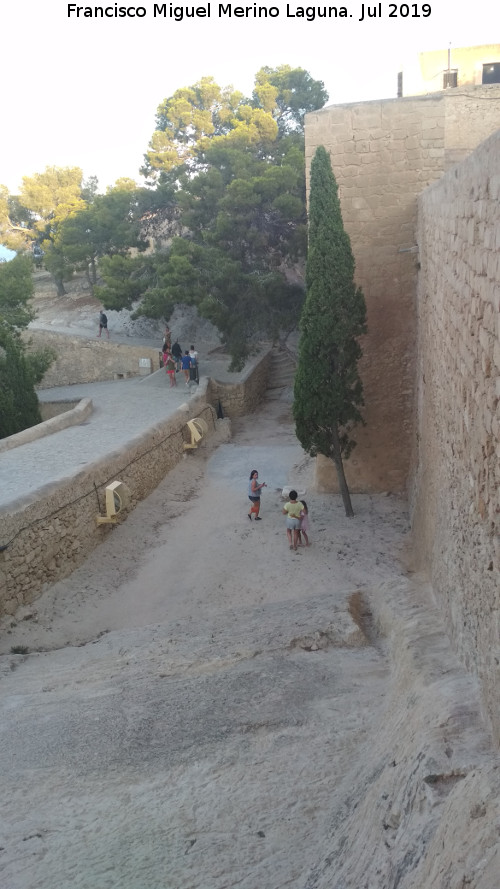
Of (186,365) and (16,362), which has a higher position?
(16,362)

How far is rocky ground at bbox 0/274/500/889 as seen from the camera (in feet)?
10.0

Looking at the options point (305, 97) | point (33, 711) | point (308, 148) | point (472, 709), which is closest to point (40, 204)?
point (305, 97)

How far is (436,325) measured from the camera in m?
7.04

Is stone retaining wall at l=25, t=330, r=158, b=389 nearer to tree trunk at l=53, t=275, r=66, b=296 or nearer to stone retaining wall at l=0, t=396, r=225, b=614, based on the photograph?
tree trunk at l=53, t=275, r=66, b=296

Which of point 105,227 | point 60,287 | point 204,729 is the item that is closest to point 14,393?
point 105,227

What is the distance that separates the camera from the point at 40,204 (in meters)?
29.2

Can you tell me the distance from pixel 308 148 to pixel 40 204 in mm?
21865

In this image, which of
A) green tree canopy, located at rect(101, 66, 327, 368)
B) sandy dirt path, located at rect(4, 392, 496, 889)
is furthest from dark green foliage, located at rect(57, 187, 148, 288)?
sandy dirt path, located at rect(4, 392, 496, 889)

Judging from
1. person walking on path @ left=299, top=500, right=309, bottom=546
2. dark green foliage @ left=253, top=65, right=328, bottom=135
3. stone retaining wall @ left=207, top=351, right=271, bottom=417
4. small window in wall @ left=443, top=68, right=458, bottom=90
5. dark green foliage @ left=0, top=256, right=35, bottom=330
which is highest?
dark green foliage @ left=253, top=65, right=328, bottom=135

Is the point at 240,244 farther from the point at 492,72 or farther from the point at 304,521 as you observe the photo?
the point at 304,521

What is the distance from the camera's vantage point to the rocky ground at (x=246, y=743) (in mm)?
3061

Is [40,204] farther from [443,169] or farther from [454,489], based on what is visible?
[454,489]

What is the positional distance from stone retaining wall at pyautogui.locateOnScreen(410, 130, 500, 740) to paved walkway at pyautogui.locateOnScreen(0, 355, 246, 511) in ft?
16.8

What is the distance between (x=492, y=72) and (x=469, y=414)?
15502 millimetres
